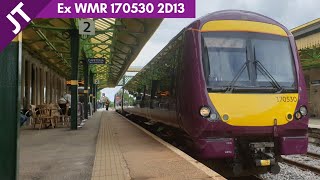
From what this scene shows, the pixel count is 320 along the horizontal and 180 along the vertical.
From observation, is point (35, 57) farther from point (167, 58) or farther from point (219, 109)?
point (219, 109)

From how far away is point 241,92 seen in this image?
6.91 meters

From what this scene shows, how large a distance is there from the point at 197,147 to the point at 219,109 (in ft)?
2.41

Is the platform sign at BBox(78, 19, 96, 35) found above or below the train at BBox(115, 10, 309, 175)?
above

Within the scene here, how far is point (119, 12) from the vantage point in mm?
13219

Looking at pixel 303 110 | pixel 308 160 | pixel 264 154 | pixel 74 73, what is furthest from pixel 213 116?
pixel 74 73

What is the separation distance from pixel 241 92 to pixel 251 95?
6.6 inches

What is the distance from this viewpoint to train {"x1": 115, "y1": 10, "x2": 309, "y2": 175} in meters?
6.73

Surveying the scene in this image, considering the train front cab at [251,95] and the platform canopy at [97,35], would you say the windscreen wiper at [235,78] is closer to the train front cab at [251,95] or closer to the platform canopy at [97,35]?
the train front cab at [251,95]

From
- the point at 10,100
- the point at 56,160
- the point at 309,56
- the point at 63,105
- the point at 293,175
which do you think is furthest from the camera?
the point at 309,56

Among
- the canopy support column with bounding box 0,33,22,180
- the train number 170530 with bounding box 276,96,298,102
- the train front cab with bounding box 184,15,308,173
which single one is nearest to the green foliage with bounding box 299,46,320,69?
the train front cab with bounding box 184,15,308,173

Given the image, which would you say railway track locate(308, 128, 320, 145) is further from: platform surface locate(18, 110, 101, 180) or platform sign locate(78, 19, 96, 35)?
platform sign locate(78, 19, 96, 35)

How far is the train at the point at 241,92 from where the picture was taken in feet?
22.1

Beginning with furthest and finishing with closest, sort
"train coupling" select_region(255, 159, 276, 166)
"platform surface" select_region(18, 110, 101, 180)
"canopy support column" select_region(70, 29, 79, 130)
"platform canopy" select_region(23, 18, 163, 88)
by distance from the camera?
"canopy support column" select_region(70, 29, 79, 130) → "platform canopy" select_region(23, 18, 163, 88) → "train coupling" select_region(255, 159, 276, 166) → "platform surface" select_region(18, 110, 101, 180)

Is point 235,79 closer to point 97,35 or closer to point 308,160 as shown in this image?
point 308,160
